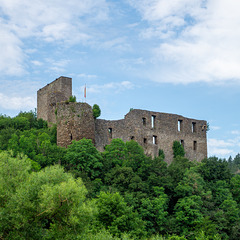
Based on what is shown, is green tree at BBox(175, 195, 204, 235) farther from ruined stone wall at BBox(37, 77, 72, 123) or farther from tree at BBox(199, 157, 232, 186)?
ruined stone wall at BBox(37, 77, 72, 123)

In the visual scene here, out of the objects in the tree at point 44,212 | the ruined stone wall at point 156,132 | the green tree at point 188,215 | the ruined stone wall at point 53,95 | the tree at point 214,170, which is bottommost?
the green tree at point 188,215

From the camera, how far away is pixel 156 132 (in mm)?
45562

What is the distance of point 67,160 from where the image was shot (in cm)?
3528

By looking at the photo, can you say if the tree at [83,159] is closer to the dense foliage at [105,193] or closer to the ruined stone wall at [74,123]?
the dense foliage at [105,193]

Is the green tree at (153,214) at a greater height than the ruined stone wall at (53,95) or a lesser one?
lesser

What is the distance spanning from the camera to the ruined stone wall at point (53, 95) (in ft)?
151

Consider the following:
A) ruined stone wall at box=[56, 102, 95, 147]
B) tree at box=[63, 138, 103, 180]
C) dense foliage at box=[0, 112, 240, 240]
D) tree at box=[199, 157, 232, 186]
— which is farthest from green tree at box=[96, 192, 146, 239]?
tree at box=[199, 157, 232, 186]

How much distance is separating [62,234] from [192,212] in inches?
603

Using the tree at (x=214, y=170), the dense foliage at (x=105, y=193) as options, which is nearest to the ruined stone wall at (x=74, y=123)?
the dense foliage at (x=105, y=193)

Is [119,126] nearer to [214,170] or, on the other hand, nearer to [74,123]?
[74,123]

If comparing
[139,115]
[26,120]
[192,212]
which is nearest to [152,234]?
[192,212]

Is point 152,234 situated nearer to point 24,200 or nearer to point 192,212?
point 192,212

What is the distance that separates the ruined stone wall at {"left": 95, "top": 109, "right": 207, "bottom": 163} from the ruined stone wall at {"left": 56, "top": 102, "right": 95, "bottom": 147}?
9.16 feet

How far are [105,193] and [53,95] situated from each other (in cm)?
1931
